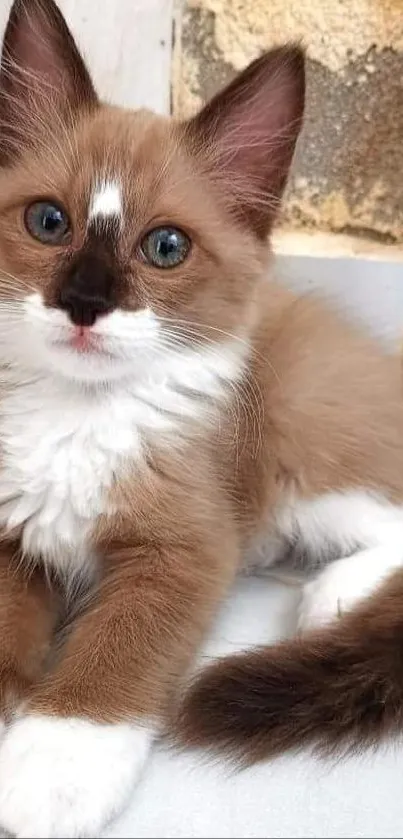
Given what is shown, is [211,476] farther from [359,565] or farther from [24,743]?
[24,743]

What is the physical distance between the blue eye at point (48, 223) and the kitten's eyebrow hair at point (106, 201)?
4 cm

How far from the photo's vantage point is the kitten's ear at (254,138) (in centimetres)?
121

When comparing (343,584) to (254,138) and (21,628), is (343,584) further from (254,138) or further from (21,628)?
(254,138)

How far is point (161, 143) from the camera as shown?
1219 millimetres

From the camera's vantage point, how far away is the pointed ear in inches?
47.4

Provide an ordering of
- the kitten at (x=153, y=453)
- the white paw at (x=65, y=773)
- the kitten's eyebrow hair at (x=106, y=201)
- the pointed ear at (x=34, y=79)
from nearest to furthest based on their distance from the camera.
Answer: the white paw at (x=65, y=773) < the kitten at (x=153, y=453) < the kitten's eyebrow hair at (x=106, y=201) < the pointed ear at (x=34, y=79)

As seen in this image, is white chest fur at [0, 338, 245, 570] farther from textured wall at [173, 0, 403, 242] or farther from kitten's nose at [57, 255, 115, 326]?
textured wall at [173, 0, 403, 242]

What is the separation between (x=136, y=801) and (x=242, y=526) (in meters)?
0.44

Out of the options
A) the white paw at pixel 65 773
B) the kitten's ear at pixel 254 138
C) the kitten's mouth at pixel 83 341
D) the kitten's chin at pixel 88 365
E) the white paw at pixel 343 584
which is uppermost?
the kitten's ear at pixel 254 138

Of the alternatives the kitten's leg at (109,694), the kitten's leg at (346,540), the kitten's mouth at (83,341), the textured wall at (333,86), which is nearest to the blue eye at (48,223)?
the kitten's mouth at (83,341)

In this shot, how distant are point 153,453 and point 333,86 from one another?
103 cm

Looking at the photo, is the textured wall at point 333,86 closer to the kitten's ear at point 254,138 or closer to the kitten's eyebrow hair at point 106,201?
the kitten's ear at point 254,138

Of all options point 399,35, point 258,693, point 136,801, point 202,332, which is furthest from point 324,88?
point 136,801

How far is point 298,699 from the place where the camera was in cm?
98
